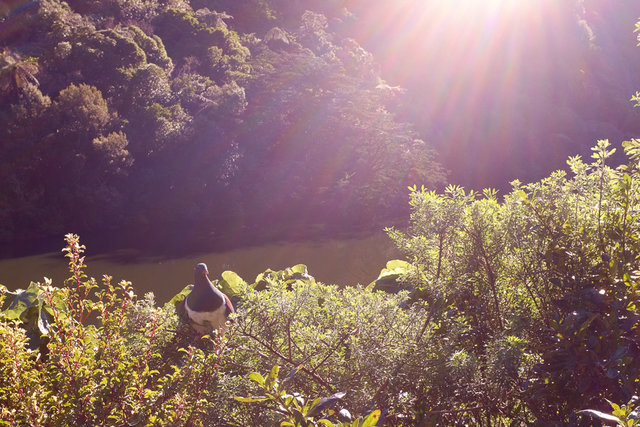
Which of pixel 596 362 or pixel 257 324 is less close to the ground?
pixel 596 362

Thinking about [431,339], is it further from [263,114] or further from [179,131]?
[263,114]

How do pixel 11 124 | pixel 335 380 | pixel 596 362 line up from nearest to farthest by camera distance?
pixel 596 362 < pixel 335 380 < pixel 11 124

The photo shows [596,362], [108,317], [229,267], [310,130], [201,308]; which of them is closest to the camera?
[596,362]

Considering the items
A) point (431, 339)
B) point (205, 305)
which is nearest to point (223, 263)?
point (205, 305)

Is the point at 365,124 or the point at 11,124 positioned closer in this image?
the point at 11,124

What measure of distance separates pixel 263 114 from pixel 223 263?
11.6 meters

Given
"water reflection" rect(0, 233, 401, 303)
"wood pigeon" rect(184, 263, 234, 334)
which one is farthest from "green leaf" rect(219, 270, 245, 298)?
"water reflection" rect(0, 233, 401, 303)

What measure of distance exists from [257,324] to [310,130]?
19537 millimetres

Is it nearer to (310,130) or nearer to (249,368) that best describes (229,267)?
(249,368)

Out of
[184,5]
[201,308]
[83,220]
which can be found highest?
[184,5]

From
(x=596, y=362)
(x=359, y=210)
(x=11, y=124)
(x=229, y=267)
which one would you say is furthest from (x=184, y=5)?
(x=596, y=362)

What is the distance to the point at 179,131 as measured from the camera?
57.9 ft

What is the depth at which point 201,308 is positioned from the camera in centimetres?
295

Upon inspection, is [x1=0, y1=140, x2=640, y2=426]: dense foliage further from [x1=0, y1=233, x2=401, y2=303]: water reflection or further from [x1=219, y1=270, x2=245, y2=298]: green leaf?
[x1=0, y1=233, x2=401, y2=303]: water reflection
